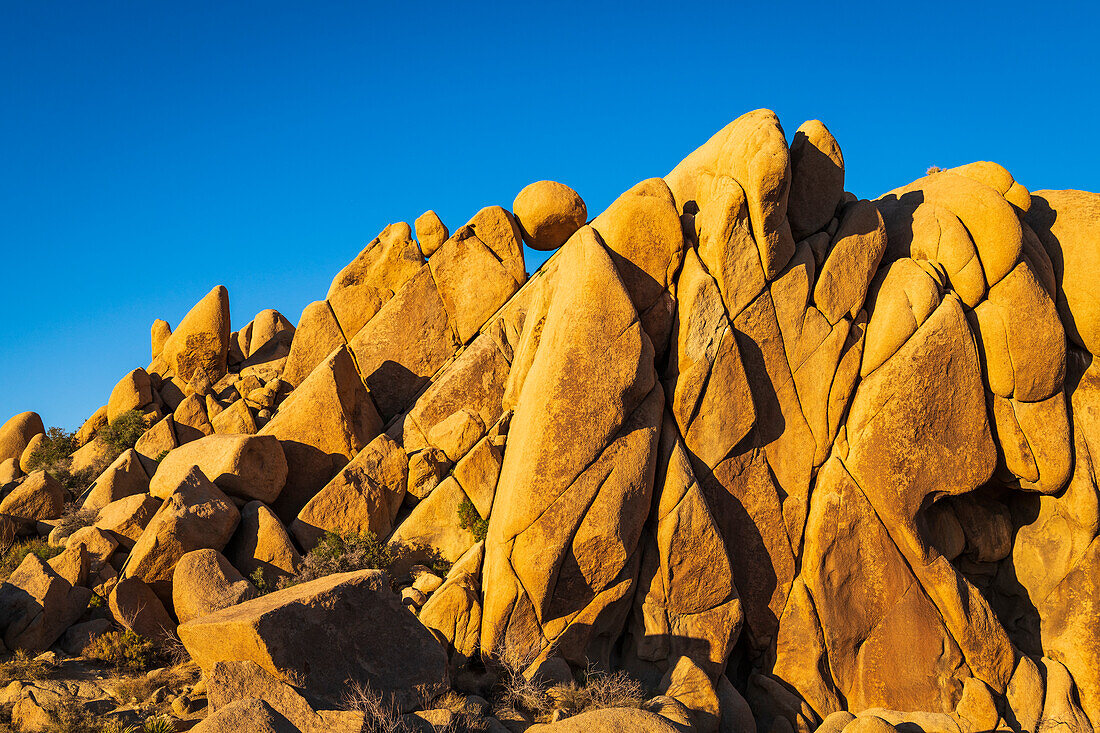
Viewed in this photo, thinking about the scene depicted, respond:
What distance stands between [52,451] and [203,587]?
43.4 ft

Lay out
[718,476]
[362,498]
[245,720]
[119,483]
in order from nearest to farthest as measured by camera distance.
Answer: [245,720]
[718,476]
[362,498]
[119,483]

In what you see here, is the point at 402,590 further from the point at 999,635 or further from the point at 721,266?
the point at 999,635

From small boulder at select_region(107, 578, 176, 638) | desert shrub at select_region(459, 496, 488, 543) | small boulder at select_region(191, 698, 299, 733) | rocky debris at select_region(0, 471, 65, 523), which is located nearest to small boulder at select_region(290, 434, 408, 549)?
desert shrub at select_region(459, 496, 488, 543)

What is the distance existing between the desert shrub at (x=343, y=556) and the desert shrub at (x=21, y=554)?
615cm

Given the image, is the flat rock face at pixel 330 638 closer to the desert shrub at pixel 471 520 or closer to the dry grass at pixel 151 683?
the dry grass at pixel 151 683

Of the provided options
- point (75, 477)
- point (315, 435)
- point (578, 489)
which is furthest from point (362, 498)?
point (75, 477)

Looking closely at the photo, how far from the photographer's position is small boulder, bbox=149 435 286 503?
20.4 meters

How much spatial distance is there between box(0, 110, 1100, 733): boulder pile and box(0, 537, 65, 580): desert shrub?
1.76 feet

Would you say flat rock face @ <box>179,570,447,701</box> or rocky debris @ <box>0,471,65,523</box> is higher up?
rocky debris @ <box>0,471,65,523</box>

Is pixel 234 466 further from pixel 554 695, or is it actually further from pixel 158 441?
pixel 554 695

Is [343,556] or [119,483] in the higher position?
[119,483]

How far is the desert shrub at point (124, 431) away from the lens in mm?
25531

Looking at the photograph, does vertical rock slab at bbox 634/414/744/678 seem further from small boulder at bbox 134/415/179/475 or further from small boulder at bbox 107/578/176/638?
small boulder at bbox 134/415/179/475

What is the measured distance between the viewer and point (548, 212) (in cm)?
2628
